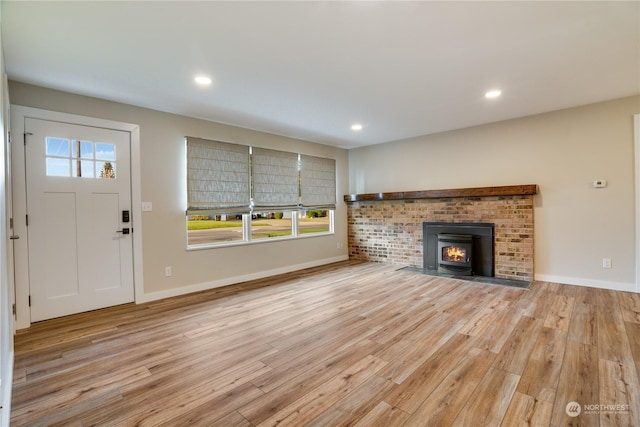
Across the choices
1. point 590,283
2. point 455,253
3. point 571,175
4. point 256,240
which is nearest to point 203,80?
point 256,240

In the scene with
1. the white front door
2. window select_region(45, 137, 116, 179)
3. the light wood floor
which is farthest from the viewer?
window select_region(45, 137, 116, 179)

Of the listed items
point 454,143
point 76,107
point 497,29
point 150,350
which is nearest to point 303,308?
point 150,350

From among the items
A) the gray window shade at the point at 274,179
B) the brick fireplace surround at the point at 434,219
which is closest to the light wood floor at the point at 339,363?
the brick fireplace surround at the point at 434,219

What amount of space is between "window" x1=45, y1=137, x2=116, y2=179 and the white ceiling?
572mm

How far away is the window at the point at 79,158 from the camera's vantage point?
10.6ft

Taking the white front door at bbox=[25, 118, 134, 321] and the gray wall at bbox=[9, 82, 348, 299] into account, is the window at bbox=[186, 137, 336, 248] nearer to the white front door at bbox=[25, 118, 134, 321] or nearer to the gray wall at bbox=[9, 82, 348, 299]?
the gray wall at bbox=[9, 82, 348, 299]

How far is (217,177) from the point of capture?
14.6ft

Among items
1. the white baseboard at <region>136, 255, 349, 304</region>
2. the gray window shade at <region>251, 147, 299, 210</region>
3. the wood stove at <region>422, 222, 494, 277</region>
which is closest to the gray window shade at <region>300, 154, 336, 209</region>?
the gray window shade at <region>251, 147, 299, 210</region>

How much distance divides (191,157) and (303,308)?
256 cm

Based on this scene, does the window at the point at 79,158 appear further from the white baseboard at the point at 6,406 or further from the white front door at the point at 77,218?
the white baseboard at the point at 6,406

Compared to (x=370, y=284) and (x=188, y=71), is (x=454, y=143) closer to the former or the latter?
(x=370, y=284)

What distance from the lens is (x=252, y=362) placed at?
227 cm

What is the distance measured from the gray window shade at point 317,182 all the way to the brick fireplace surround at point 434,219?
1.65ft

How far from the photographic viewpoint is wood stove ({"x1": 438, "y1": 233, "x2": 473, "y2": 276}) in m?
4.86
